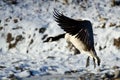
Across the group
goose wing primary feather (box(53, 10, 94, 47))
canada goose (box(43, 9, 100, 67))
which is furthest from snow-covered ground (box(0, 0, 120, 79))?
goose wing primary feather (box(53, 10, 94, 47))

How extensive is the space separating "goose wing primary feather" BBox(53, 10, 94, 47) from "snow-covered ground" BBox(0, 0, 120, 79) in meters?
1.99

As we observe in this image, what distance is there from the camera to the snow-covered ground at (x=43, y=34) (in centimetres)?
917

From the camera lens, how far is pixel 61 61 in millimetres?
9758

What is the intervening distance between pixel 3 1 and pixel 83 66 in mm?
5653

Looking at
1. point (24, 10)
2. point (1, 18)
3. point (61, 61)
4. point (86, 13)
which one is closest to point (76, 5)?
point (86, 13)

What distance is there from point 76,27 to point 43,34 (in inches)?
191

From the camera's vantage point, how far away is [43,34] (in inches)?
449

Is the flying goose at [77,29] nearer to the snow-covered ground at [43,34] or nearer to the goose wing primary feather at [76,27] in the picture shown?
the goose wing primary feather at [76,27]

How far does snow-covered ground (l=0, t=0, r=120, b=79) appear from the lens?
361 inches

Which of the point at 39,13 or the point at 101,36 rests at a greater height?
the point at 39,13

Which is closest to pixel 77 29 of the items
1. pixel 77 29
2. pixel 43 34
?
pixel 77 29

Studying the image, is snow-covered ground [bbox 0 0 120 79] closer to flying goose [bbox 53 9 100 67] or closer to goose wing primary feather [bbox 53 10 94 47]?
flying goose [bbox 53 9 100 67]

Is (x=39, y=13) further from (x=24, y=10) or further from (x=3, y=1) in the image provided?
(x=3, y=1)

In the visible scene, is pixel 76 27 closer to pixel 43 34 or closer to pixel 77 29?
pixel 77 29
